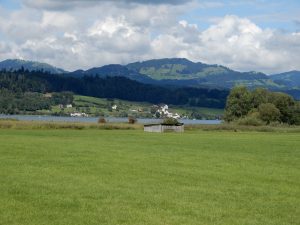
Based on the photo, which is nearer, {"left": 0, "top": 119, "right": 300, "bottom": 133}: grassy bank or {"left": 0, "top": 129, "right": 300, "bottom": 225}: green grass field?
{"left": 0, "top": 129, "right": 300, "bottom": 225}: green grass field

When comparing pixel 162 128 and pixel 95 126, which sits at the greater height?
pixel 95 126

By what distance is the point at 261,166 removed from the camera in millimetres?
32156

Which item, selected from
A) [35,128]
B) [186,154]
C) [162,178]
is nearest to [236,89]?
[35,128]

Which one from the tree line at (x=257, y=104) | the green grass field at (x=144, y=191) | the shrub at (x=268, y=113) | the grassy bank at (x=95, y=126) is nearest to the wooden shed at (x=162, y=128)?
the grassy bank at (x=95, y=126)

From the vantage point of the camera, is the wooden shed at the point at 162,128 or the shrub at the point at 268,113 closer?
the wooden shed at the point at 162,128

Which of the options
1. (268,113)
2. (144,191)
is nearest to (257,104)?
(268,113)

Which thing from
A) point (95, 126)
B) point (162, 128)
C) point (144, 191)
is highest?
point (144, 191)

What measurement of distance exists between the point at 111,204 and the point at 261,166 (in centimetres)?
1611

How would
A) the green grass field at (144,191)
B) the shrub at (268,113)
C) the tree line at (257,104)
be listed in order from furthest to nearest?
the tree line at (257,104)
the shrub at (268,113)
the green grass field at (144,191)

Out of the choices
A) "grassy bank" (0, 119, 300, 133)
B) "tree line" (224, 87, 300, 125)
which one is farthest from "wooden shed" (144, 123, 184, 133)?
"tree line" (224, 87, 300, 125)

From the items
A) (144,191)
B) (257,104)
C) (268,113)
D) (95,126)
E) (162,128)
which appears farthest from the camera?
(257,104)

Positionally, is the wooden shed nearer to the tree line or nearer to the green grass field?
the tree line

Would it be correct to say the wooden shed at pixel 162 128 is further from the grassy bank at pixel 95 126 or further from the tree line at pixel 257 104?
the tree line at pixel 257 104

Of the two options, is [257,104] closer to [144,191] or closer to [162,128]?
[162,128]
